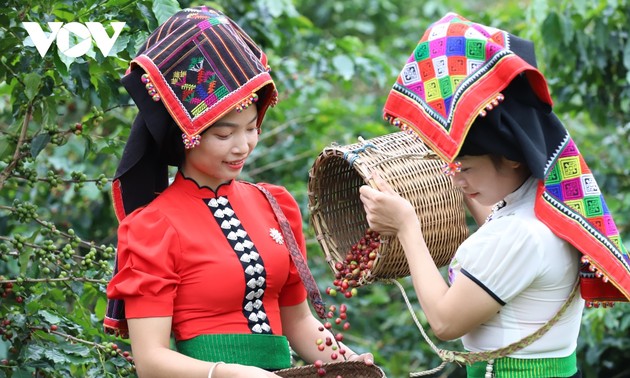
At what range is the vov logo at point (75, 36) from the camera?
8.68 ft

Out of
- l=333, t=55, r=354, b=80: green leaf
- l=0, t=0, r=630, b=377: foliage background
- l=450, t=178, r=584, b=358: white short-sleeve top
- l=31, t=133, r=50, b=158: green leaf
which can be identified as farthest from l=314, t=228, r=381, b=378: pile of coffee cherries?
l=333, t=55, r=354, b=80: green leaf

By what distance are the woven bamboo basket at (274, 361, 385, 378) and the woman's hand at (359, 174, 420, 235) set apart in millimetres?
360

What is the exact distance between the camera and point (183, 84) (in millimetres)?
2322

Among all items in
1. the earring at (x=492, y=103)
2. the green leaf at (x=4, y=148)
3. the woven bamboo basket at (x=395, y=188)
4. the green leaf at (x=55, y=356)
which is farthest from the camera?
the green leaf at (x=4, y=148)

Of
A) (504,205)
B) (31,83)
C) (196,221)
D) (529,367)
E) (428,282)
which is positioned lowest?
(529,367)

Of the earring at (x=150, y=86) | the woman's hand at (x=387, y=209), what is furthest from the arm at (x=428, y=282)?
the earring at (x=150, y=86)

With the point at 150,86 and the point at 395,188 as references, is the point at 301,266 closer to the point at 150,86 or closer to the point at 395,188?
the point at 395,188

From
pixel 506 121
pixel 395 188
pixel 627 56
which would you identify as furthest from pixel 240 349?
A: pixel 627 56

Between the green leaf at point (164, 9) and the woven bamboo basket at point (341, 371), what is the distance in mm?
1094

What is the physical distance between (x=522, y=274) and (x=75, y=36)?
140cm

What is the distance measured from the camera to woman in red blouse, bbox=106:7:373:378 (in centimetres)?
229

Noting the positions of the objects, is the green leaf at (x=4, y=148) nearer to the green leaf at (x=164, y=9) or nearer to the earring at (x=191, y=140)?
the green leaf at (x=164, y=9)

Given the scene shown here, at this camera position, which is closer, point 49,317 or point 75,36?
point 75,36

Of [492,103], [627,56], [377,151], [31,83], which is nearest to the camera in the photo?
[492,103]
